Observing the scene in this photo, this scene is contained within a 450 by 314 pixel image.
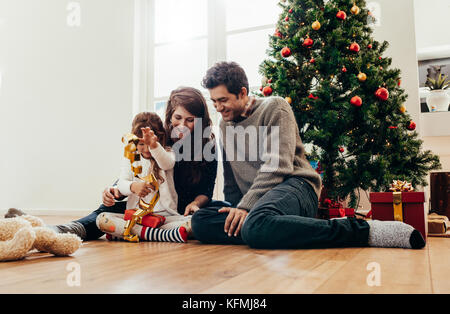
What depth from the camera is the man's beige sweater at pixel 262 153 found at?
1.31m

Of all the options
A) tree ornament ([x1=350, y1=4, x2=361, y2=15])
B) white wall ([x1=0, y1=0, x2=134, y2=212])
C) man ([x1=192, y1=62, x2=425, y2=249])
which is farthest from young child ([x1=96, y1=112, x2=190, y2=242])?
white wall ([x1=0, y1=0, x2=134, y2=212])

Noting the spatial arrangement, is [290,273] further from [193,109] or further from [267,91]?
[267,91]

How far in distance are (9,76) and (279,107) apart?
3374mm

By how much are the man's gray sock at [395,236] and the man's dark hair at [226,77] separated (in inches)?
26.5

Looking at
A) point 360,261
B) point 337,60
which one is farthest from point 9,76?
point 360,261

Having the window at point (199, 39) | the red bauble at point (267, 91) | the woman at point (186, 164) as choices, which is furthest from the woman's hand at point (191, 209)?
the window at point (199, 39)

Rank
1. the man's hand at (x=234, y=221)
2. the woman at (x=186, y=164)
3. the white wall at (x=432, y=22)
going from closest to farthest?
the man's hand at (x=234, y=221) < the woman at (x=186, y=164) < the white wall at (x=432, y=22)

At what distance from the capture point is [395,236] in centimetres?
114

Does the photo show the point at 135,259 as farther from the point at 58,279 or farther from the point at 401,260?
the point at 401,260

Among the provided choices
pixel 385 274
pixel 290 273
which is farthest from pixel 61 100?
pixel 385 274

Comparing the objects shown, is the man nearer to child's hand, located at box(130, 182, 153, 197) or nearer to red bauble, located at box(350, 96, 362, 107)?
child's hand, located at box(130, 182, 153, 197)

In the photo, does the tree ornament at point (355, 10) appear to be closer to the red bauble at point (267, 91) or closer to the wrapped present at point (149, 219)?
the red bauble at point (267, 91)

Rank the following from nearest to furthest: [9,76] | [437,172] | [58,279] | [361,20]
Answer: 1. [58,279]
2. [361,20]
3. [437,172]
4. [9,76]
